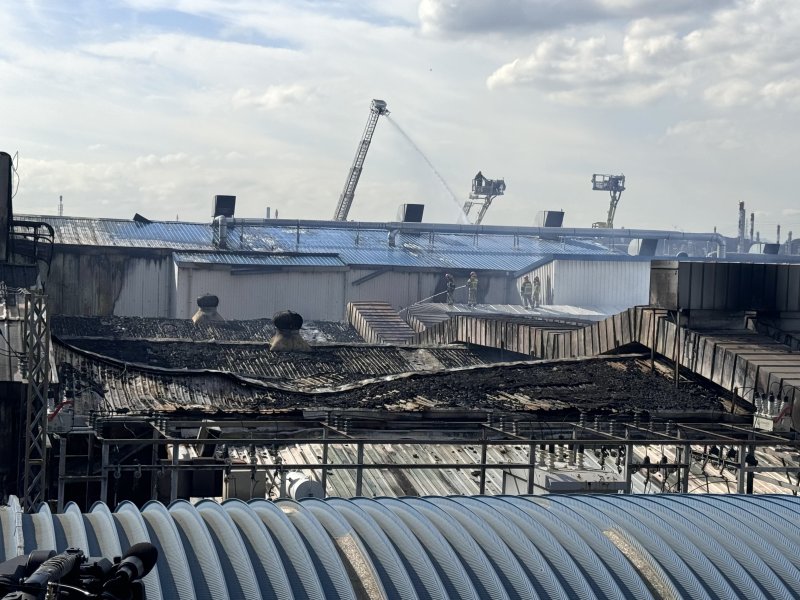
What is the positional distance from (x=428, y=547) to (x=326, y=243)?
6742cm

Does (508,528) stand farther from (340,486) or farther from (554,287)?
(554,287)

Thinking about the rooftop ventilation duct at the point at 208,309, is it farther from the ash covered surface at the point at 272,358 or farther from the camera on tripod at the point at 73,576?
the camera on tripod at the point at 73,576

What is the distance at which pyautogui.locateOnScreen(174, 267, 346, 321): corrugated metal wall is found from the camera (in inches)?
2665

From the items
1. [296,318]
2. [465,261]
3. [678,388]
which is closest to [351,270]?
[465,261]

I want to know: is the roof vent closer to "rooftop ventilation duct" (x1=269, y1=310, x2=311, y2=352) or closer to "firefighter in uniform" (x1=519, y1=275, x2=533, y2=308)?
"firefighter in uniform" (x1=519, y1=275, x2=533, y2=308)

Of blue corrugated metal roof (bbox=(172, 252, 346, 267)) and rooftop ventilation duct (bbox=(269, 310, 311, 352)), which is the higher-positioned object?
blue corrugated metal roof (bbox=(172, 252, 346, 267))

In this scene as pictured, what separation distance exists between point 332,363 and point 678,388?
13077mm

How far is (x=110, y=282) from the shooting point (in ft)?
228

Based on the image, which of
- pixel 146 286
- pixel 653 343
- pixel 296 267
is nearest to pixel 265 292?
pixel 296 267

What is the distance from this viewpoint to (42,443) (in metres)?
19.2

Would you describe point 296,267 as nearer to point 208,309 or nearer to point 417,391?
point 208,309

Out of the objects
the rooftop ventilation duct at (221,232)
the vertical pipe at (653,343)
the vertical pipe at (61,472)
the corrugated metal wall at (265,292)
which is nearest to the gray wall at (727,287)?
the vertical pipe at (653,343)

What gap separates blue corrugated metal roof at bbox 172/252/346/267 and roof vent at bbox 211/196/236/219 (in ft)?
47.1

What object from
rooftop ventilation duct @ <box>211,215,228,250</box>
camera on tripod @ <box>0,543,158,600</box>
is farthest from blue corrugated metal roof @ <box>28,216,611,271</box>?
camera on tripod @ <box>0,543,158,600</box>
